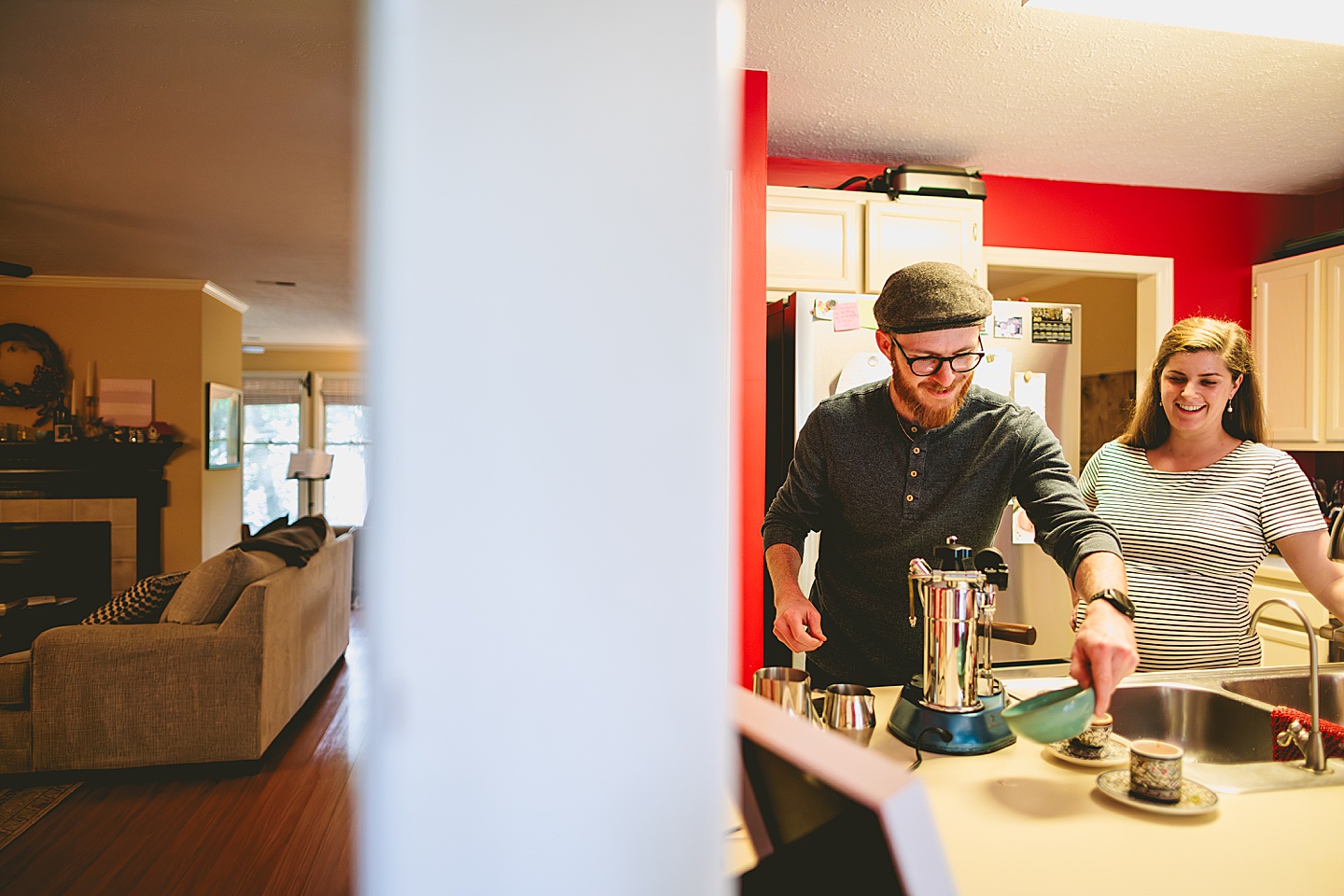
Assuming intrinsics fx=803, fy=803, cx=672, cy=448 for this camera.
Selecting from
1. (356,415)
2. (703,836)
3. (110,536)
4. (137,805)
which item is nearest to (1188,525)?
(703,836)

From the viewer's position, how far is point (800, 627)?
1.43 m

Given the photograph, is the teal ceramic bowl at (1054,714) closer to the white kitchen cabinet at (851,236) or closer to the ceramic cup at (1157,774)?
the ceramic cup at (1157,774)

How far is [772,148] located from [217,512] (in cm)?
542

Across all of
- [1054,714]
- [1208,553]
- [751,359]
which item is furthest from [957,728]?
[751,359]

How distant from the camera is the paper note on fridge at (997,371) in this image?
3047 mm

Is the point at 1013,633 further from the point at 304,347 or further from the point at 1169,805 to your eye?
the point at 304,347

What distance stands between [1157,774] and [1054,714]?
Answer: 6.5 inches

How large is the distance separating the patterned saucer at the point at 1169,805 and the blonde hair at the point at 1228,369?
1.18 meters

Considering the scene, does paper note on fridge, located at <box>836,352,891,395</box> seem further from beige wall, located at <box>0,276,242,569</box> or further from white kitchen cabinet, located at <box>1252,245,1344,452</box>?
beige wall, located at <box>0,276,242,569</box>

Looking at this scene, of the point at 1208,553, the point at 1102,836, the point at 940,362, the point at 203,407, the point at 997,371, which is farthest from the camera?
the point at 203,407

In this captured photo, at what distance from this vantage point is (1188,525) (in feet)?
6.29

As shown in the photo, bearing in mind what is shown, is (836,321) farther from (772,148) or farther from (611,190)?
(611,190)


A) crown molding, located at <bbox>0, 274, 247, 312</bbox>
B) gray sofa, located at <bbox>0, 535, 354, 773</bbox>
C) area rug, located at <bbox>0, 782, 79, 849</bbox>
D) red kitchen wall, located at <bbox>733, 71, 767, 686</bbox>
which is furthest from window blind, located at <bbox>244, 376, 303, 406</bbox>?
red kitchen wall, located at <bbox>733, 71, 767, 686</bbox>

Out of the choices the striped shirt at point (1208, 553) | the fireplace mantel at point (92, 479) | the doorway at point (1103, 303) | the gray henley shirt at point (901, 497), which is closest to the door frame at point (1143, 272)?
the doorway at point (1103, 303)
